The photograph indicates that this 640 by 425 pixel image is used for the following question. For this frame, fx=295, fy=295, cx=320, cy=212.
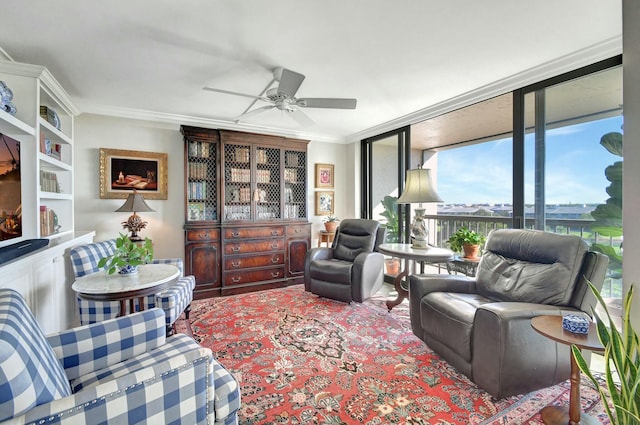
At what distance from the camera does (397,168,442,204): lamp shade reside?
298cm

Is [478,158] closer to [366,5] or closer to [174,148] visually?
[366,5]

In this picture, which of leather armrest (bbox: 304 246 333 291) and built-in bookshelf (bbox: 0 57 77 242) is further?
leather armrest (bbox: 304 246 333 291)

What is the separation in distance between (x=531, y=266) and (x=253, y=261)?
321 centimetres

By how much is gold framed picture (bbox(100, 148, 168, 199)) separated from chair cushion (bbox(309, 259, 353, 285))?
7.19 ft

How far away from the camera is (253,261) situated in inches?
164

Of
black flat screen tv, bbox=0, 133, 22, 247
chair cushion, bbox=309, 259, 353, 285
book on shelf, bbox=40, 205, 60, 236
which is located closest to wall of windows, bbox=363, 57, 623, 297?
chair cushion, bbox=309, 259, 353, 285

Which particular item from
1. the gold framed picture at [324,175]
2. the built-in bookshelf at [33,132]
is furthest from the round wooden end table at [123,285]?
the gold framed picture at [324,175]

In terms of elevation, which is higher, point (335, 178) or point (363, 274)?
point (335, 178)

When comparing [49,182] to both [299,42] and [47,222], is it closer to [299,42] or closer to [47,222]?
[47,222]

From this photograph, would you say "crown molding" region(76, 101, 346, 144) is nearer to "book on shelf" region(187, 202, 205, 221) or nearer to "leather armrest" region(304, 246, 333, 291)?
"book on shelf" region(187, 202, 205, 221)

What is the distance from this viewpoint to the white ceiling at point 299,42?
70.1 inches

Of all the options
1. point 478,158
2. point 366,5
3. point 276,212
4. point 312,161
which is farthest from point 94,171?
point 478,158

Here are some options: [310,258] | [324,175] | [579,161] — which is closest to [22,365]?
[310,258]

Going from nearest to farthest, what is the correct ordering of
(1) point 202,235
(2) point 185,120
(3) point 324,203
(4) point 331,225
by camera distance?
(1) point 202,235 < (2) point 185,120 < (4) point 331,225 < (3) point 324,203
